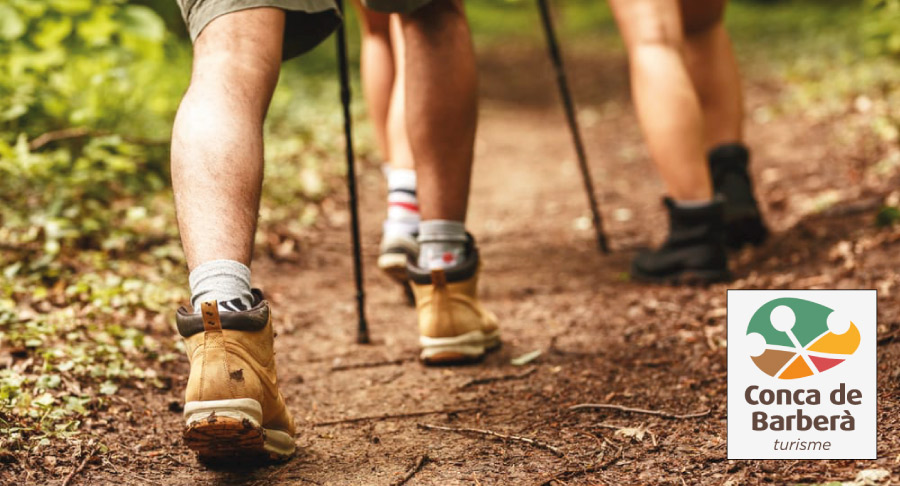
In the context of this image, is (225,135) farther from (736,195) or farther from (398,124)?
(736,195)

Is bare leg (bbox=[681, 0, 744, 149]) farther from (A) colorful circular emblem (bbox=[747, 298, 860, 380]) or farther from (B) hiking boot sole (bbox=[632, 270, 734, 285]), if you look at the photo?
(A) colorful circular emblem (bbox=[747, 298, 860, 380])

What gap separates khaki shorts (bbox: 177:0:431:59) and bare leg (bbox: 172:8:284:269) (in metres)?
0.02

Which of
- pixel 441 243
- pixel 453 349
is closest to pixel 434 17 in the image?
pixel 441 243

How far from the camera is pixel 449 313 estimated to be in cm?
206

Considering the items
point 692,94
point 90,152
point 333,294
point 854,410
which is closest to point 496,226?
point 333,294

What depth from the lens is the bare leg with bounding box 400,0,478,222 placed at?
1998 mm

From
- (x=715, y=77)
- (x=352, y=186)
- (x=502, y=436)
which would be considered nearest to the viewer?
(x=502, y=436)

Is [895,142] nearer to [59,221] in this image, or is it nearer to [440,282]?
[440,282]

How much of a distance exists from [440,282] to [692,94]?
1.14 m

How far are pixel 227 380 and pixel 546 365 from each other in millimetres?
968

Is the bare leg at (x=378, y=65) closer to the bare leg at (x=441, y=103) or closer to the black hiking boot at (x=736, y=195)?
the bare leg at (x=441, y=103)

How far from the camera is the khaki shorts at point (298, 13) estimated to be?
1.57 m

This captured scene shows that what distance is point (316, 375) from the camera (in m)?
2.12

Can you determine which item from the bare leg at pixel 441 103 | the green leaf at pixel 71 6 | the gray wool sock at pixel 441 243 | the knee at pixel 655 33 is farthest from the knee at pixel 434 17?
the green leaf at pixel 71 6
